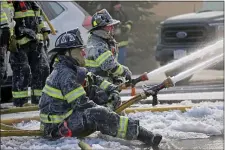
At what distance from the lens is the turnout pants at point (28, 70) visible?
309 inches

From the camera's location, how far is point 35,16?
313 inches

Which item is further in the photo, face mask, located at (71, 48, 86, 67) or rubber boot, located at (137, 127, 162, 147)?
face mask, located at (71, 48, 86, 67)

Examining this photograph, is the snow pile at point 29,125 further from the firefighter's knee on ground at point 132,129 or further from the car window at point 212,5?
the car window at point 212,5

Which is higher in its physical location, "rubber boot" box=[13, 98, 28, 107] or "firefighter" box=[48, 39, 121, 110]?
"firefighter" box=[48, 39, 121, 110]

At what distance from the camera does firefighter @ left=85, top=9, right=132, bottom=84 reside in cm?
669

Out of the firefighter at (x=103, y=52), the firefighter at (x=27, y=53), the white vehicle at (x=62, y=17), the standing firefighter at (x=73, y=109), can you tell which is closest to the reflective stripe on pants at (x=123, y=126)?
the standing firefighter at (x=73, y=109)

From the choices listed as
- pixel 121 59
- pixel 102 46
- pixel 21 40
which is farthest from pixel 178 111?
pixel 121 59

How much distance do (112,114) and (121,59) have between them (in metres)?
8.43

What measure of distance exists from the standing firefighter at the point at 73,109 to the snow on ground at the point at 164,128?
12 cm

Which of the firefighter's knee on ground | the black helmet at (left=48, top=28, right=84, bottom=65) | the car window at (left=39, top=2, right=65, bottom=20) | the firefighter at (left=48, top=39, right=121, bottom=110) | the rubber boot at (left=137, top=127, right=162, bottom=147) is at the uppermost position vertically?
the car window at (left=39, top=2, right=65, bottom=20)

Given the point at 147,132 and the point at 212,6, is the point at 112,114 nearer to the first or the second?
the point at 147,132

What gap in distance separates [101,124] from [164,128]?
995 mm

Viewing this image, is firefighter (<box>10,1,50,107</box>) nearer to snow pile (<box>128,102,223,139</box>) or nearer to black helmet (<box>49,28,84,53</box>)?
snow pile (<box>128,102,223,139</box>)

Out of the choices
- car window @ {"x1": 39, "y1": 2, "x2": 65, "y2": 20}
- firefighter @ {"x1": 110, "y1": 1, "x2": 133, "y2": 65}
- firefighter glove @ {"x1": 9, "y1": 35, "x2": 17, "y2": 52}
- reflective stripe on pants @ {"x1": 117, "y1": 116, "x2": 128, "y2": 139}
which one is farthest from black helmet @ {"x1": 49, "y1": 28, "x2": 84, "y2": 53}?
firefighter @ {"x1": 110, "y1": 1, "x2": 133, "y2": 65}
